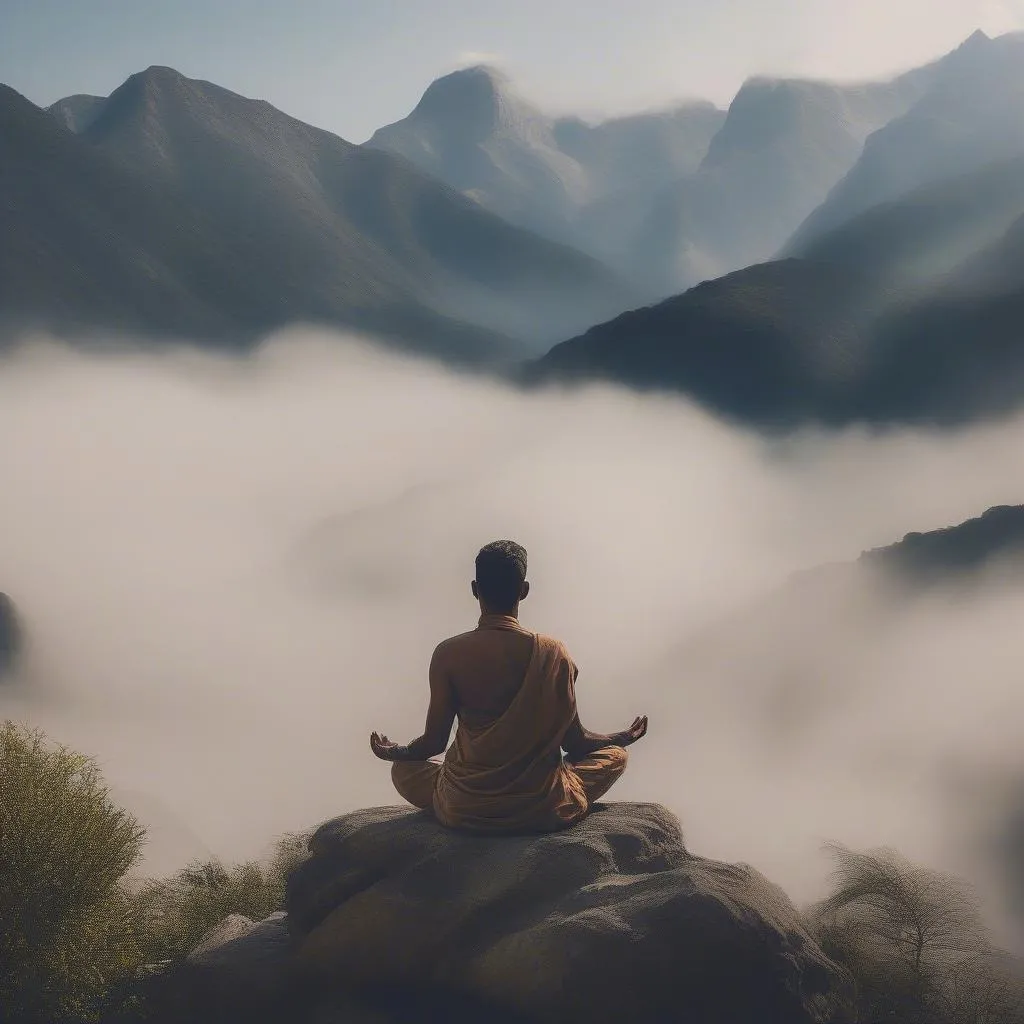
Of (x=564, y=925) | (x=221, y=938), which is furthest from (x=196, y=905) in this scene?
(x=564, y=925)

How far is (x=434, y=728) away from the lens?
39.6 ft

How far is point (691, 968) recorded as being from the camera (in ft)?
33.2

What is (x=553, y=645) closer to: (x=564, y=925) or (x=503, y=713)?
(x=503, y=713)

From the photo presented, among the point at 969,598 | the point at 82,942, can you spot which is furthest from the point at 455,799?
the point at 969,598

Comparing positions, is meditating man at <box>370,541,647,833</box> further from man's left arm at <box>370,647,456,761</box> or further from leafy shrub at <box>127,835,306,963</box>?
leafy shrub at <box>127,835,306,963</box>

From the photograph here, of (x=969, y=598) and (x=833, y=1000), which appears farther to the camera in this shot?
(x=969, y=598)

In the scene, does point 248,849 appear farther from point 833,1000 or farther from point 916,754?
point 833,1000

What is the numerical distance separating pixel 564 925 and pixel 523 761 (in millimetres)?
1858

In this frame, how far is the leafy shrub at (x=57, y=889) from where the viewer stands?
16.4 meters

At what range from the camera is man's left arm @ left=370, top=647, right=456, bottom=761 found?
11852 mm

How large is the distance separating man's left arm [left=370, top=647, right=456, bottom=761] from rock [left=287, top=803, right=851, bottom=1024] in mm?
872

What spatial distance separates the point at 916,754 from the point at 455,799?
524ft

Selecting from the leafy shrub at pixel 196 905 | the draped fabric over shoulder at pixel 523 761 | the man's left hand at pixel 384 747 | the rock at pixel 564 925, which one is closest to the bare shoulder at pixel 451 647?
the draped fabric over shoulder at pixel 523 761

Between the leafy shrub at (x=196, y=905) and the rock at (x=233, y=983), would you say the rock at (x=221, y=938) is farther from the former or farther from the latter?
the leafy shrub at (x=196, y=905)
